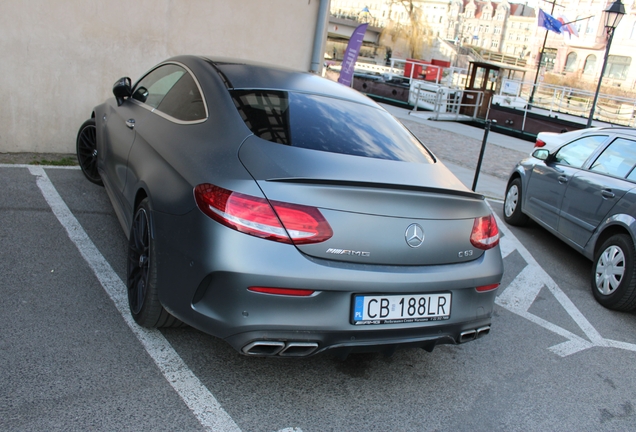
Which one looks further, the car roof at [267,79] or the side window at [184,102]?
the car roof at [267,79]

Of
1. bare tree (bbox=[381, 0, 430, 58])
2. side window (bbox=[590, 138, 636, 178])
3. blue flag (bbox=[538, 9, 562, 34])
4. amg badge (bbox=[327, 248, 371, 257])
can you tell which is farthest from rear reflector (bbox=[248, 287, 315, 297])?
bare tree (bbox=[381, 0, 430, 58])

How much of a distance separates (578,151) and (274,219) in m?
4.78

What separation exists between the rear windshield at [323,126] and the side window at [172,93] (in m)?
0.30

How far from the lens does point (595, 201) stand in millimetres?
5359

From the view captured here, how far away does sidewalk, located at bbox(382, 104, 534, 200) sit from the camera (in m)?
10.3

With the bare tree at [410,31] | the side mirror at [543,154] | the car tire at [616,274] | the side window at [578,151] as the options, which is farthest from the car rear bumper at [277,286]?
the bare tree at [410,31]

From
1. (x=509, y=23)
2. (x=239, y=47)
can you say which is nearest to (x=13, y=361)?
(x=239, y=47)

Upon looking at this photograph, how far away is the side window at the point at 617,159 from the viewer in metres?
5.28

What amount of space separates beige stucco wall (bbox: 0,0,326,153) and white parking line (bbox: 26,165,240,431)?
2531 millimetres

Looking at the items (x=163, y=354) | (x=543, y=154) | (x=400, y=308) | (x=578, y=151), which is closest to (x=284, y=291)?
(x=400, y=308)

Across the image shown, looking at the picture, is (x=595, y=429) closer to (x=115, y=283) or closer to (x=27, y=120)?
(x=115, y=283)

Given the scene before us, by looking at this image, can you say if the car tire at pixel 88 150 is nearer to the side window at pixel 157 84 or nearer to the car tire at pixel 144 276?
the side window at pixel 157 84

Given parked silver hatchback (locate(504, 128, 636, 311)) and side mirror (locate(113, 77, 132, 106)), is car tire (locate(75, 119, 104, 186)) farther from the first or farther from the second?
parked silver hatchback (locate(504, 128, 636, 311))

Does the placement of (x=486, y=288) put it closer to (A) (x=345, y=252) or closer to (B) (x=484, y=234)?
(B) (x=484, y=234)
